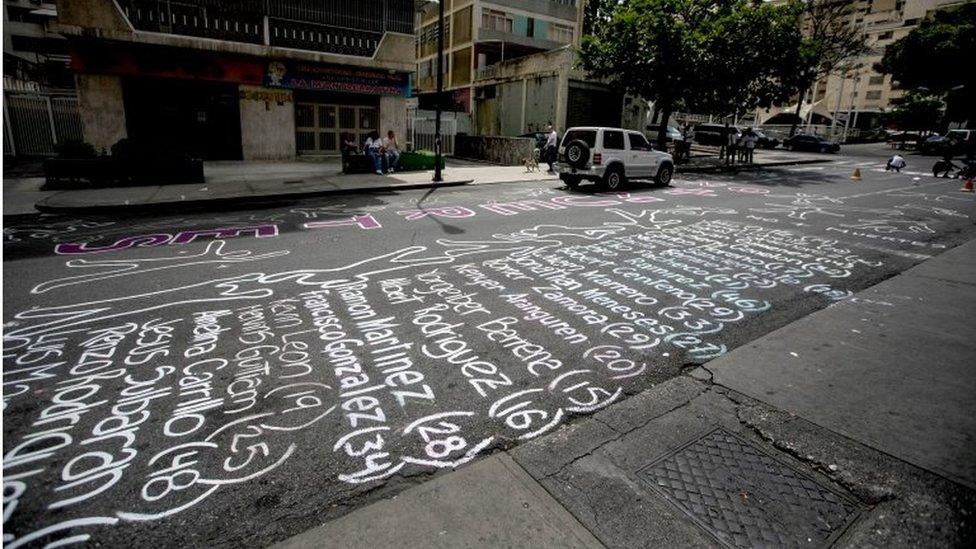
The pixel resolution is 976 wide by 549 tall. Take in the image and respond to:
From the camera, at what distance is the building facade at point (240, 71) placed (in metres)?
18.3

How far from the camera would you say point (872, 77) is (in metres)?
69.9

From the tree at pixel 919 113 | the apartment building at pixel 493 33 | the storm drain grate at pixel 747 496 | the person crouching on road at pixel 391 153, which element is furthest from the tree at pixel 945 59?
the storm drain grate at pixel 747 496

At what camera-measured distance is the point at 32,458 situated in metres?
2.97

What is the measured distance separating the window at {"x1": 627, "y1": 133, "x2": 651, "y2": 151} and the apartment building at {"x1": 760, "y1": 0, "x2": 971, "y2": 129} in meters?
58.5

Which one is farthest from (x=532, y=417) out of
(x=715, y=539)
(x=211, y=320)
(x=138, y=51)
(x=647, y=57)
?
(x=647, y=57)

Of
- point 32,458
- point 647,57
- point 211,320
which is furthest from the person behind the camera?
point 647,57

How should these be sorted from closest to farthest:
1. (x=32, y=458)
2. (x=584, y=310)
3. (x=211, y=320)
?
(x=32, y=458), (x=211, y=320), (x=584, y=310)

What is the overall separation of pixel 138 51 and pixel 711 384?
75.5 ft

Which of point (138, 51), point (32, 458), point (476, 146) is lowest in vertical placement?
point (32, 458)

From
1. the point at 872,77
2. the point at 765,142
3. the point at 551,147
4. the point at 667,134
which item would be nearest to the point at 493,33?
the point at 667,134

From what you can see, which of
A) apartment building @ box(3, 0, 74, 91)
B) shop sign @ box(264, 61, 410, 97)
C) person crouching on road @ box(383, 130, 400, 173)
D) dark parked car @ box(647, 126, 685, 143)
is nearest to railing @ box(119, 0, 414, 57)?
shop sign @ box(264, 61, 410, 97)

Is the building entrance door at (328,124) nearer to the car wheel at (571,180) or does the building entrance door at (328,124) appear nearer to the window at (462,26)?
the car wheel at (571,180)

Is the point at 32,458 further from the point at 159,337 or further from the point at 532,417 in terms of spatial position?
the point at 532,417

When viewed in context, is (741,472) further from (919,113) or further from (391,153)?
(919,113)
